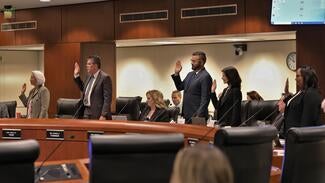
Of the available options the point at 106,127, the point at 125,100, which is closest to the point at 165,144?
the point at 106,127

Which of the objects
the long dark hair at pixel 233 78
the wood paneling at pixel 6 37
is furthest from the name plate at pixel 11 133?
the wood paneling at pixel 6 37

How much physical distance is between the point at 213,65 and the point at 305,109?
17.9ft

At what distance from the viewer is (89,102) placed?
5.95 meters

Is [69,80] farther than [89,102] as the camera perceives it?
Yes

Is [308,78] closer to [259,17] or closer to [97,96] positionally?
[97,96]

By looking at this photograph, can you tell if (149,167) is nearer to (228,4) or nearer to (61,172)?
(61,172)

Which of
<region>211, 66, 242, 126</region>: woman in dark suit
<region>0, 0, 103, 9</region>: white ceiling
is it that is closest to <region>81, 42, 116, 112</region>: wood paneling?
<region>0, 0, 103, 9</region>: white ceiling

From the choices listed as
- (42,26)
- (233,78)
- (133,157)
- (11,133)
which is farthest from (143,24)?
(133,157)

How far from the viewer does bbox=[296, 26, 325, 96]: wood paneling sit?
721 centimetres

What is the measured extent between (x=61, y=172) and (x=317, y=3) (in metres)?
4.74

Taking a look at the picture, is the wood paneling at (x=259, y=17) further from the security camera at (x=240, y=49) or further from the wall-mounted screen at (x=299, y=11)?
the security camera at (x=240, y=49)

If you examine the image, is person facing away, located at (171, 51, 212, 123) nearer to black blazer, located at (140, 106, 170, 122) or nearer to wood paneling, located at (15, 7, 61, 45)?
black blazer, located at (140, 106, 170, 122)

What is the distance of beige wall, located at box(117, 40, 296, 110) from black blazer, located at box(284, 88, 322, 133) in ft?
15.1

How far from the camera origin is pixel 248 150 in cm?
250
